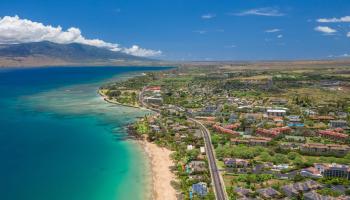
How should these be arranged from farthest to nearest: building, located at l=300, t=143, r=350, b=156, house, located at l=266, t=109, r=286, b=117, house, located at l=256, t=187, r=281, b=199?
1. house, located at l=266, t=109, r=286, b=117
2. building, located at l=300, t=143, r=350, b=156
3. house, located at l=256, t=187, r=281, b=199

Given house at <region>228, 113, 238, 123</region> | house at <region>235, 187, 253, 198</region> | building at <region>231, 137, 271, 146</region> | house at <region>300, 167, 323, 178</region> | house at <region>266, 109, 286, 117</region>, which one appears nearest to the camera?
house at <region>235, 187, 253, 198</region>

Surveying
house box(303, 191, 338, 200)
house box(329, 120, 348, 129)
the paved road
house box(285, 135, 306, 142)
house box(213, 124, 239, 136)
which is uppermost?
house box(329, 120, 348, 129)

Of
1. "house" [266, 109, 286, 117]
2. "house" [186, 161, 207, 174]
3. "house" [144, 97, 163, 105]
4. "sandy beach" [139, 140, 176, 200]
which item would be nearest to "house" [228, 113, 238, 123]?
"house" [266, 109, 286, 117]

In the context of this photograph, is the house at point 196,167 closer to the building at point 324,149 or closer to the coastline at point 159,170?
the coastline at point 159,170

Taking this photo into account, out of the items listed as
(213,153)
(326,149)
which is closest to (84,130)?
(213,153)

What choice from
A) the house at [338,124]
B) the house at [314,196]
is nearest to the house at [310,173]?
the house at [314,196]

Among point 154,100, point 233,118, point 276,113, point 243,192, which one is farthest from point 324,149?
point 154,100

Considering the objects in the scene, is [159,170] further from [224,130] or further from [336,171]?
[336,171]

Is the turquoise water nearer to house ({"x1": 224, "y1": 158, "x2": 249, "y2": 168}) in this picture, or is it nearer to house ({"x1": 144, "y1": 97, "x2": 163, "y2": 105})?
house ({"x1": 224, "y1": 158, "x2": 249, "y2": 168})
